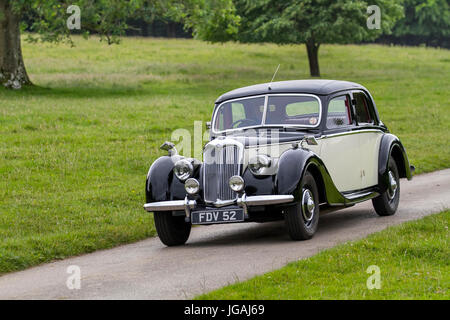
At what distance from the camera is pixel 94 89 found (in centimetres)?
3200

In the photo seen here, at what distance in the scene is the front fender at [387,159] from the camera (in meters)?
11.5

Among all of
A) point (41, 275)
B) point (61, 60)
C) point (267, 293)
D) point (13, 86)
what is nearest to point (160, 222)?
point (41, 275)

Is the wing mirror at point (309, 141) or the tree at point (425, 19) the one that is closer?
the wing mirror at point (309, 141)

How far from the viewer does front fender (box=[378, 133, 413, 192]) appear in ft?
37.8

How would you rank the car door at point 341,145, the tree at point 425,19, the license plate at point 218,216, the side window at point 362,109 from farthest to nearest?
the tree at point 425,19, the side window at point 362,109, the car door at point 341,145, the license plate at point 218,216

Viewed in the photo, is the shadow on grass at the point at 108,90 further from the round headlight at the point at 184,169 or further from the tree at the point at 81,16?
the round headlight at the point at 184,169

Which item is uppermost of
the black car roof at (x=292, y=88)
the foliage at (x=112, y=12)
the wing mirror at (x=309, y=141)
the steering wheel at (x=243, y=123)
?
the foliage at (x=112, y=12)

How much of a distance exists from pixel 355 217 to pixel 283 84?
2288 mm

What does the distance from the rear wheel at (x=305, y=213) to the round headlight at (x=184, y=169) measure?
1.30 m

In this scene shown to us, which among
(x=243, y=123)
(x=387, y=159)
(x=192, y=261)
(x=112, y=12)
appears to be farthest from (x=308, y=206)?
(x=112, y=12)

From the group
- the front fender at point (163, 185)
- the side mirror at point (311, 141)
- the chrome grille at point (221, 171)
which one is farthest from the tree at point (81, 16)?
the chrome grille at point (221, 171)

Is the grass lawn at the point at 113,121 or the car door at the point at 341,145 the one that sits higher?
the car door at the point at 341,145

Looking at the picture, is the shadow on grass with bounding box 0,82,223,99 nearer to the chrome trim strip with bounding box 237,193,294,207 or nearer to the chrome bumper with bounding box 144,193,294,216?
the chrome bumper with bounding box 144,193,294,216

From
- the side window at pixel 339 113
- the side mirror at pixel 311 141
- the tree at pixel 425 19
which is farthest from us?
the tree at pixel 425 19
